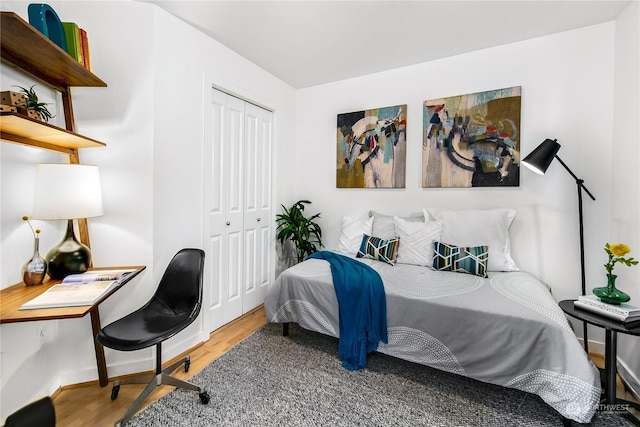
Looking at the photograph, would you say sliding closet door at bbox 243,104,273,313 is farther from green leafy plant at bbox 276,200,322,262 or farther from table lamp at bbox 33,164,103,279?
table lamp at bbox 33,164,103,279

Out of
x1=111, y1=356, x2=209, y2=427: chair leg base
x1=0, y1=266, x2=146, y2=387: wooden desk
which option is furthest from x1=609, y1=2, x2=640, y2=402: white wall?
x1=0, y1=266, x2=146, y2=387: wooden desk

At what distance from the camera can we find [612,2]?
2010 millimetres

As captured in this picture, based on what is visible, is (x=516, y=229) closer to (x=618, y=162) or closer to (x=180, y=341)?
(x=618, y=162)

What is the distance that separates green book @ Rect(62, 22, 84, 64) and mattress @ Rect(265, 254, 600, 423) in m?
2.08

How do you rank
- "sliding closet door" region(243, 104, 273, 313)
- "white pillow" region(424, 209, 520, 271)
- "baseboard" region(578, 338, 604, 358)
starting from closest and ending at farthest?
"baseboard" region(578, 338, 604, 358) → "white pillow" region(424, 209, 520, 271) → "sliding closet door" region(243, 104, 273, 313)

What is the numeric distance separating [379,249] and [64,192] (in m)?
2.36

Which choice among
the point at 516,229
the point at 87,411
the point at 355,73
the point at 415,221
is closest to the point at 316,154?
the point at 355,73

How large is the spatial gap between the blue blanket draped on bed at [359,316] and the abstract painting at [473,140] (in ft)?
4.58

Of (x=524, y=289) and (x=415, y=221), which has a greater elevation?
(x=415, y=221)

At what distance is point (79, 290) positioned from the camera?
1.48 m

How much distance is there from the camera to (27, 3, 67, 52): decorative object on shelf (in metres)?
1.51

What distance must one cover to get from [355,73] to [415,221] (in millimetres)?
1814

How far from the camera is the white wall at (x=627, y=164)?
1884 mm

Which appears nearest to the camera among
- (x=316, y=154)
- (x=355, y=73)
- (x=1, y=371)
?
(x=1, y=371)
